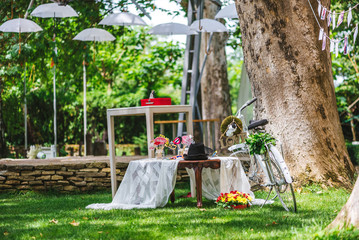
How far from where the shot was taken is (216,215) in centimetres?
500

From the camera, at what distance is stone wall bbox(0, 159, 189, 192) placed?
803 cm

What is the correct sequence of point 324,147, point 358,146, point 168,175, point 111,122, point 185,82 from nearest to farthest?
point 168,175 → point 111,122 → point 324,147 → point 185,82 → point 358,146

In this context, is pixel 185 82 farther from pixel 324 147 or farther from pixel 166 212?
pixel 166 212

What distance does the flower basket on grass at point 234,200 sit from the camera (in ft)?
17.6

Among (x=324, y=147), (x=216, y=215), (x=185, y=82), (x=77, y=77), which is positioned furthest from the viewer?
(x=77, y=77)

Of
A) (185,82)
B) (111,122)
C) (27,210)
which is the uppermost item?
(185,82)

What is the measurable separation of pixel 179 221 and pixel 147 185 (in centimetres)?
99

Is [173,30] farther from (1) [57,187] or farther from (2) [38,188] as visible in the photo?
(2) [38,188]

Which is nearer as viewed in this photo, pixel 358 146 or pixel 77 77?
pixel 358 146

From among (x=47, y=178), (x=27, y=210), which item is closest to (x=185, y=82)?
(x=47, y=178)

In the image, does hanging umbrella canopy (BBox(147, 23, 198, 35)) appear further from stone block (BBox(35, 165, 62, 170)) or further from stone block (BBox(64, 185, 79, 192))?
stone block (BBox(64, 185, 79, 192))

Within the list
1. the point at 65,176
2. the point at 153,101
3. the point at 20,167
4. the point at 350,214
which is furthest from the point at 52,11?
the point at 350,214

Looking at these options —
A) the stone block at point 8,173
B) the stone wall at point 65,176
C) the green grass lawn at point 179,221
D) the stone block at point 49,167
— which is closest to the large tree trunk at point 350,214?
the green grass lawn at point 179,221

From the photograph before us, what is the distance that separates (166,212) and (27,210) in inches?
79.6
